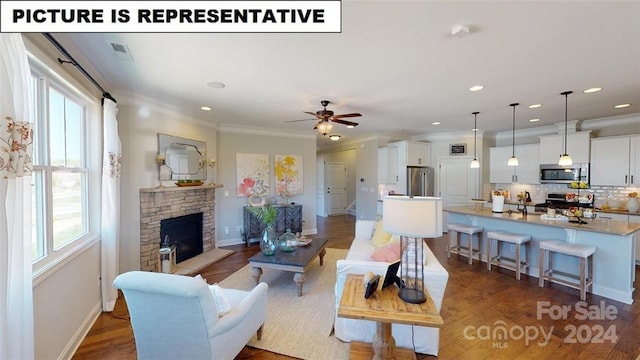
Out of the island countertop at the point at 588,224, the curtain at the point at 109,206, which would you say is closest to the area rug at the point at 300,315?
the curtain at the point at 109,206

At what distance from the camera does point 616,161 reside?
15.4 feet

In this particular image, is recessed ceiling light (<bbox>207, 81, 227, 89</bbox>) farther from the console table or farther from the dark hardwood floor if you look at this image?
the console table

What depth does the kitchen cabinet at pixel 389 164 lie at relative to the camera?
22.4 ft

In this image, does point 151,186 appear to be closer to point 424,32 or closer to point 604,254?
point 424,32

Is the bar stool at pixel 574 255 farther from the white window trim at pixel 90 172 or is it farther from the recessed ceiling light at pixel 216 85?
the white window trim at pixel 90 172

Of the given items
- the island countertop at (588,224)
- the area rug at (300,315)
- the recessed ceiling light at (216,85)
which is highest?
the recessed ceiling light at (216,85)

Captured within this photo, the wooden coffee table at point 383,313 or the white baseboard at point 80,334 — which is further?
the white baseboard at point 80,334

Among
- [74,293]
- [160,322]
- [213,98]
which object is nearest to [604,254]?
[160,322]

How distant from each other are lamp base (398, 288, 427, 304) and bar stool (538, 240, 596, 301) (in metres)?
2.70

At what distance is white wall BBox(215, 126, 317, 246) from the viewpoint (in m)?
5.66

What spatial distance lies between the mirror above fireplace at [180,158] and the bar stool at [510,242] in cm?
497

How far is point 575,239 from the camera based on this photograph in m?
3.53

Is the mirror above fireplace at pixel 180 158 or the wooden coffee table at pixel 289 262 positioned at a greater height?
the mirror above fireplace at pixel 180 158

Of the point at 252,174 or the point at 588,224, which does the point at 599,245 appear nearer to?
the point at 588,224
